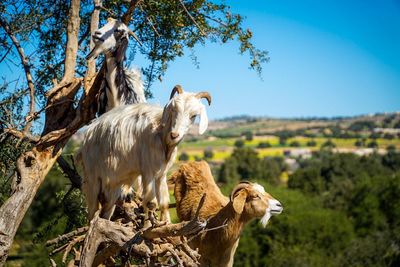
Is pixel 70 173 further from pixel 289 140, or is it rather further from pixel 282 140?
pixel 289 140

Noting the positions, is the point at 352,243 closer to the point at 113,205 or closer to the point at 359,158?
the point at 113,205

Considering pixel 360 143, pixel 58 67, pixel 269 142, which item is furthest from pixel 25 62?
pixel 269 142

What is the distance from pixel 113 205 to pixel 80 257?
1.30 meters

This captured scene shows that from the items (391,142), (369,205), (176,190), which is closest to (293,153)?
(391,142)

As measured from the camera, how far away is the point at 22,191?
6559mm

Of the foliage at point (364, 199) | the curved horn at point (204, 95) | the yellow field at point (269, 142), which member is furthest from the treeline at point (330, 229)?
the yellow field at point (269, 142)

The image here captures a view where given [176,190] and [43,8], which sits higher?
[43,8]

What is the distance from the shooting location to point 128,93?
23.7 feet

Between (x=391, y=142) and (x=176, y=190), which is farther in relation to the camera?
(x=391, y=142)

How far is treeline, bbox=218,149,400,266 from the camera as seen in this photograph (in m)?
38.6

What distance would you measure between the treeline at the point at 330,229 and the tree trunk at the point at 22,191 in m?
31.4

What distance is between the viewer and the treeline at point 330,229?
3862 cm

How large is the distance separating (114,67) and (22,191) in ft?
5.90

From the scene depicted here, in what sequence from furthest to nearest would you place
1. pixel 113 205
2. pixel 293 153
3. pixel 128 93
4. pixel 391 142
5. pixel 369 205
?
1. pixel 391 142
2. pixel 293 153
3. pixel 369 205
4. pixel 128 93
5. pixel 113 205
